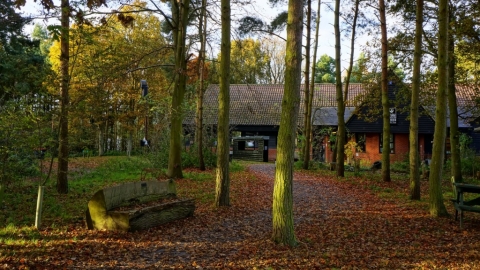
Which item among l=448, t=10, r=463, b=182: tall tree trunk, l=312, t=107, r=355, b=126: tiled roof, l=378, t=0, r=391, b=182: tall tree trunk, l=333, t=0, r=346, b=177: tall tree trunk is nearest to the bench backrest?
l=378, t=0, r=391, b=182: tall tree trunk

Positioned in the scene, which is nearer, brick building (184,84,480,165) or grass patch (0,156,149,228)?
grass patch (0,156,149,228)

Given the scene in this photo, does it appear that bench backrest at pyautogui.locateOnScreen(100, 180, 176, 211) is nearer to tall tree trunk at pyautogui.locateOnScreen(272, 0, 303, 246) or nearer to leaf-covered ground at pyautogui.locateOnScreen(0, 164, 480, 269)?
leaf-covered ground at pyautogui.locateOnScreen(0, 164, 480, 269)

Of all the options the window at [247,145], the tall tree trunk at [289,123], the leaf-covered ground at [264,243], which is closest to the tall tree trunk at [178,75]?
the leaf-covered ground at [264,243]

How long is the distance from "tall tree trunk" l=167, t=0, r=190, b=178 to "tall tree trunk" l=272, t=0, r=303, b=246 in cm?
854

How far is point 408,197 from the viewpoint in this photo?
39.4 ft

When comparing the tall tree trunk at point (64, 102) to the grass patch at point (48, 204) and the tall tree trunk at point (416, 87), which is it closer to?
the grass patch at point (48, 204)

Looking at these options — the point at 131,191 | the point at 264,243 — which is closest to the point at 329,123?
the point at 131,191

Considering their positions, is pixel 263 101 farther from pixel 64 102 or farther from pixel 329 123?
pixel 64 102

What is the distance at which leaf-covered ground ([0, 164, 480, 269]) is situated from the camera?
5.48 meters

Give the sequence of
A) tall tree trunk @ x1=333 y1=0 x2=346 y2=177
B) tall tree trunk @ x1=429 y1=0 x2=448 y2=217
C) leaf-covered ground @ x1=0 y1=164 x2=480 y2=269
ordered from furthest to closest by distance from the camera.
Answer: tall tree trunk @ x1=333 y1=0 x2=346 y2=177 → tall tree trunk @ x1=429 y1=0 x2=448 y2=217 → leaf-covered ground @ x1=0 y1=164 x2=480 y2=269

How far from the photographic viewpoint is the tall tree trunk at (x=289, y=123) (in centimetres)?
629

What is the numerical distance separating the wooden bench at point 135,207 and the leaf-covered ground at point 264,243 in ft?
0.67

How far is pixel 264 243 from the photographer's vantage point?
6.55 m

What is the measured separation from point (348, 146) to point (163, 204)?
17578mm
